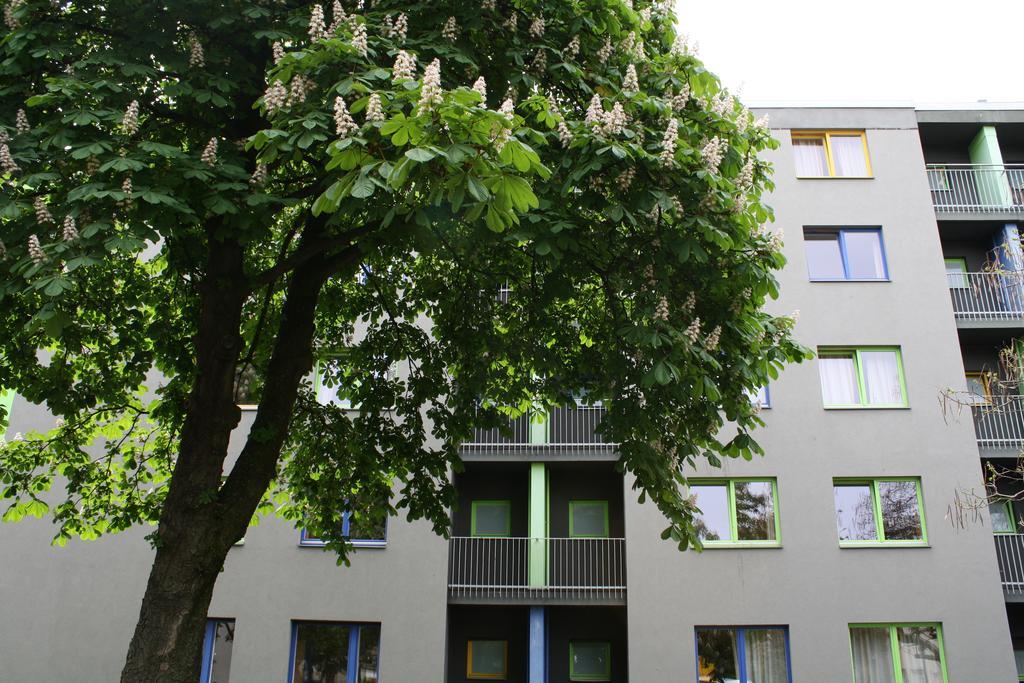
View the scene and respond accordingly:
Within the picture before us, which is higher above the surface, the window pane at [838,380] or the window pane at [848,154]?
the window pane at [848,154]

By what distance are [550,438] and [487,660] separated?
498cm

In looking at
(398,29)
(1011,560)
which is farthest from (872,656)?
(398,29)

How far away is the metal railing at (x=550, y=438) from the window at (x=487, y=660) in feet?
13.7

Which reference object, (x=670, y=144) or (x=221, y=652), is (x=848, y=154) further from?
(x=221, y=652)

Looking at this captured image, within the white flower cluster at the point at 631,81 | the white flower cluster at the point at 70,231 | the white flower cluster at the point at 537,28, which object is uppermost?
the white flower cluster at the point at 537,28

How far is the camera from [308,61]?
615cm

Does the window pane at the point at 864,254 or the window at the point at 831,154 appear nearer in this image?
the window pane at the point at 864,254

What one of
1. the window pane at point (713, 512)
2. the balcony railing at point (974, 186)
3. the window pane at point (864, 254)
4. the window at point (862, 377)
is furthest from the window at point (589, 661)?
the balcony railing at point (974, 186)

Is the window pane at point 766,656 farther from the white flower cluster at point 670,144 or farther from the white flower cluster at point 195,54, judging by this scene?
the white flower cluster at point 195,54

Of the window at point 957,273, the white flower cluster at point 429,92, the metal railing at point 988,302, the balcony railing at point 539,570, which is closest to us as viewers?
the white flower cluster at point 429,92

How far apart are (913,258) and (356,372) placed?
14.0 meters

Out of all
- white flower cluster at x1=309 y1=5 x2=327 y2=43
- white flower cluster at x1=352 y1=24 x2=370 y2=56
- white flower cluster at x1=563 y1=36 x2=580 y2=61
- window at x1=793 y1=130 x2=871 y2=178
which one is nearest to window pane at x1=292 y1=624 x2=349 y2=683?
white flower cluster at x1=563 y1=36 x2=580 y2=61

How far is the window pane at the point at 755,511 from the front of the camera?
1786 centimetres

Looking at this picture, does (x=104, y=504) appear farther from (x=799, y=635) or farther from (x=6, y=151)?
(x=799, y=635)
